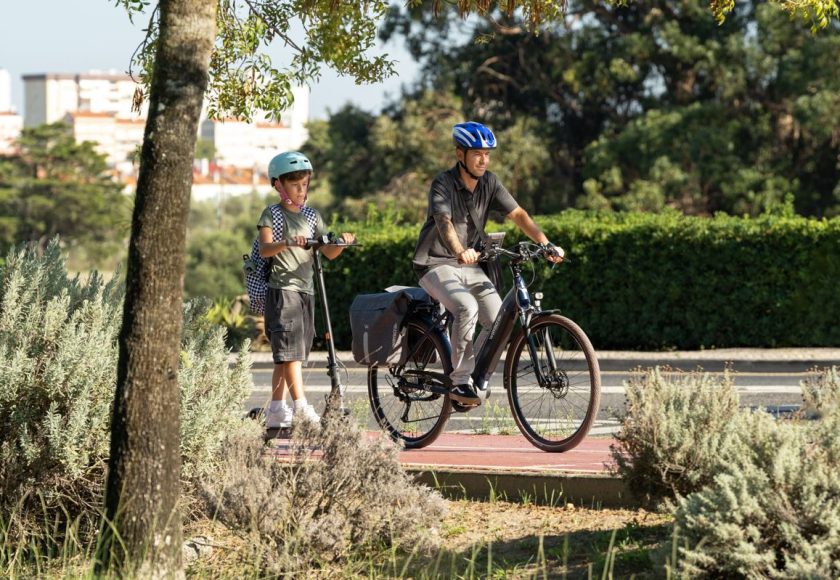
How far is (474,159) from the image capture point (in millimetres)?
7242

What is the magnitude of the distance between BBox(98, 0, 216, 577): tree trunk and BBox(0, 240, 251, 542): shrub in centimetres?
92

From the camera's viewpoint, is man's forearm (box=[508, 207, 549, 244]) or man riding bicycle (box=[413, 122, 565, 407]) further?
man's forearm (box=[508, 207, 549, 244])

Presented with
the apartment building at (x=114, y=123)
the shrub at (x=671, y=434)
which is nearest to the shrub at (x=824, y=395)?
the shrub at (x=671, y=434)

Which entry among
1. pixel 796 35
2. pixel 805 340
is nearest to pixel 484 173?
pixel 805 340

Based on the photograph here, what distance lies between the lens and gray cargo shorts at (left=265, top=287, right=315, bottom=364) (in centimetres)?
748

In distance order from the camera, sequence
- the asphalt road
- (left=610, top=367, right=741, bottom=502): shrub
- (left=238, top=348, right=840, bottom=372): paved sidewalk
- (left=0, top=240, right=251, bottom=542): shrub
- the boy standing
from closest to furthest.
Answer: (left=610, top=367, right=741, bottom=502): shrub → (left=0, top=240, right=251, bottom=542): shrub → the boy standing → the asphalt road → (left=238, top=348, right=840, bottom=372): paved sidewalk

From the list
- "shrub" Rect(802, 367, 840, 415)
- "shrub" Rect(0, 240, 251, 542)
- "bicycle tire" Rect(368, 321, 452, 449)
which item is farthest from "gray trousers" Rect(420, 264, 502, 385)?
"shrub" Rect(802, 367, 840, 415)

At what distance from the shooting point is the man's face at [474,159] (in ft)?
23.7

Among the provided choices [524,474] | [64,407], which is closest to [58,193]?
[64,407]

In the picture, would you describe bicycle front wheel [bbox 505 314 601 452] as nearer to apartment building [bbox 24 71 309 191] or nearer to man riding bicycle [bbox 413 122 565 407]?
man riding bicycle [bbox 413 122 565 407]

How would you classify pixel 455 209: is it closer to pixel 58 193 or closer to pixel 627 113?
pixel 627 113

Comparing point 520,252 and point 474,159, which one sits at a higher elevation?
point 474,159

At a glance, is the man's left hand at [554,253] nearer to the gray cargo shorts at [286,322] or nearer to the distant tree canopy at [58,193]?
the gray cargo shorts at [286,322]

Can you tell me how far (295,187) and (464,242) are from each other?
0.98m
